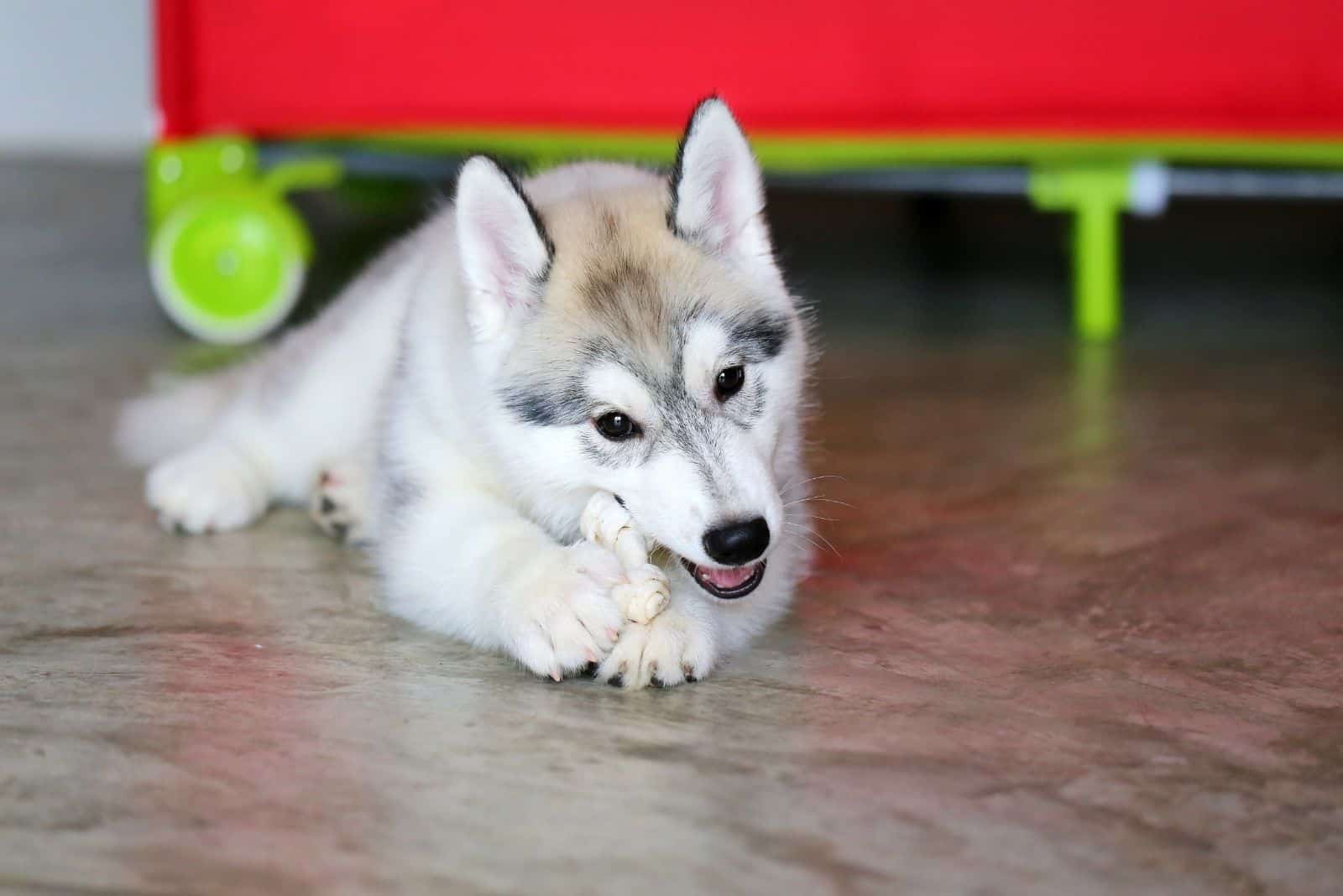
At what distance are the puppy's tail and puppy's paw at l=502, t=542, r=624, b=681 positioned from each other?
4.37 feet

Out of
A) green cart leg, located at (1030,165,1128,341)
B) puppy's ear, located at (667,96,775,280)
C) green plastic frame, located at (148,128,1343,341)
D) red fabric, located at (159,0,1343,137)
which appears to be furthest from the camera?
green cart leg, located at (1030,165,1128,341)

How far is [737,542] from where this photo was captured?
6.27ft

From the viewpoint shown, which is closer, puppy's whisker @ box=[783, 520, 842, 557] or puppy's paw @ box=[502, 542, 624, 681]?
puppy's paw @ box=[502, 542, 624, 681]

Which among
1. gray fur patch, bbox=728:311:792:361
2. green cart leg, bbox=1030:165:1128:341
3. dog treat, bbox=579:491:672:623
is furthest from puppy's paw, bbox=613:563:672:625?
green cart leg, bbox=1030:165:1128:341

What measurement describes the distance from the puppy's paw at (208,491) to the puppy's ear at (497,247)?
807 millimetres

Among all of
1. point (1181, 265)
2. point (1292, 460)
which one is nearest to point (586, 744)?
point (1292, 460)

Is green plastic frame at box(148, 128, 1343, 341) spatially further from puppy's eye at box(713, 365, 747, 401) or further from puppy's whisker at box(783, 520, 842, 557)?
puppy's eye at box(713, 365, 747, 401)

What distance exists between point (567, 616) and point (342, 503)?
80cm

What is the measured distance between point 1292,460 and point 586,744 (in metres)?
1.97

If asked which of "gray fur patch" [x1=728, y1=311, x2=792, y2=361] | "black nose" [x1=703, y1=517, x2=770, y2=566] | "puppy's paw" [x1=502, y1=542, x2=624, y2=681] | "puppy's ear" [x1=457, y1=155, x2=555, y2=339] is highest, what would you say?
"puppy's ear" [x1=457, y1=155, x2=555, y2=339]

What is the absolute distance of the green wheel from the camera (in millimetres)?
4242

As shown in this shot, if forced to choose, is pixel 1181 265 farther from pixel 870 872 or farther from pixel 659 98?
pixel 870 872

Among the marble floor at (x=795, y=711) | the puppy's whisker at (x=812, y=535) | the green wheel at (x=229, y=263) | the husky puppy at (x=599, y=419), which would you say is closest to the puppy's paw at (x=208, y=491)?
the marble floor at (x=795, y=711)

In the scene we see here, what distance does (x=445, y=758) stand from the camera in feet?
5.84
